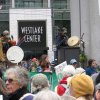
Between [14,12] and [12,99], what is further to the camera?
[14,12]

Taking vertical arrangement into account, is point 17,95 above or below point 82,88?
below

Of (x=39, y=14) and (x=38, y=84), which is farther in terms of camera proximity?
(x=39, y=14)

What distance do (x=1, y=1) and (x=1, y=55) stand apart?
25108mm

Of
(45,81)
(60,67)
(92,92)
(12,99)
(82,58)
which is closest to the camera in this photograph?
(92,92)

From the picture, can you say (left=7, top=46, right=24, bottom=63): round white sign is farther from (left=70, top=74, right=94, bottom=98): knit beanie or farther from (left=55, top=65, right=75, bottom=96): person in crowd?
(left=70, top=74, right=94, bottom=98): knit beanie

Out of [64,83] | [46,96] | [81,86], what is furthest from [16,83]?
[64,83]

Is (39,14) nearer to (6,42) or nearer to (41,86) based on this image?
(6,42)

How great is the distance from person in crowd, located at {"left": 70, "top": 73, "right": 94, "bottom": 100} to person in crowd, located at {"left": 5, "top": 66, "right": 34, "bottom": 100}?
0.74 metres

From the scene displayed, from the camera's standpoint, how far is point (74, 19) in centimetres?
2359

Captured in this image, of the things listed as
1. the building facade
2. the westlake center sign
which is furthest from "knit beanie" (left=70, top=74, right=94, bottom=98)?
the westlake center sign

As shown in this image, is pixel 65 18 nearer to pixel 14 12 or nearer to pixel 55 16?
pixel 55 16

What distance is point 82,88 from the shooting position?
4.74 m

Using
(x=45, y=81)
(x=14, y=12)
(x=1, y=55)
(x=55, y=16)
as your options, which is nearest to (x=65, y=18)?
(x=55, y=16)

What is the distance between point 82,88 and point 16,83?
3.13 feet
